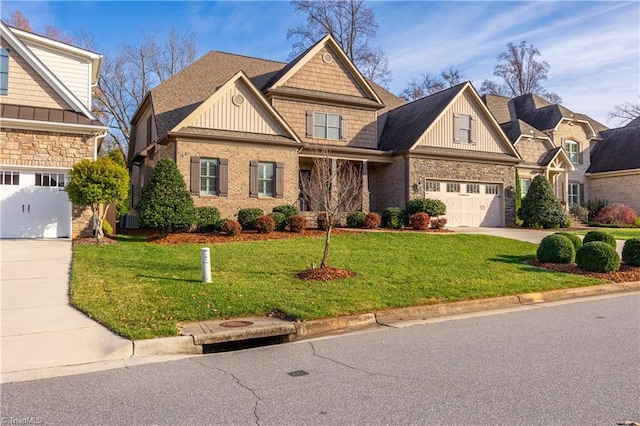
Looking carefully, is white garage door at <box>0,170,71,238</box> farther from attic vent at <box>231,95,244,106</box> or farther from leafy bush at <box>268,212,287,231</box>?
leafy bush at <box>268,212,287,231</box>

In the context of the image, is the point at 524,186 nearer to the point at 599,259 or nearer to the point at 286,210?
the point at 286,210

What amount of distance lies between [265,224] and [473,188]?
12618 millimetres

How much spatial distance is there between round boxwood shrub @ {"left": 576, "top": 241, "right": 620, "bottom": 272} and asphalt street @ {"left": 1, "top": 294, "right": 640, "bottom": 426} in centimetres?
579

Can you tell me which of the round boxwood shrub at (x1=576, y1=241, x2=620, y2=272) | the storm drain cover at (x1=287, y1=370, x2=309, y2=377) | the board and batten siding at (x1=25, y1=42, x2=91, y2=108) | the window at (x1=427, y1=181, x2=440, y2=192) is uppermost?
the board and batten siding at (x1=25, y1=42, x2=91, y2=108)

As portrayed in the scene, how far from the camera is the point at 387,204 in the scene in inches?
995

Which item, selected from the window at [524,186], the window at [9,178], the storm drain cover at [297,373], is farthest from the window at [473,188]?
the storm drain cover at [297,373]

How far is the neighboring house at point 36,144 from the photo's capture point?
1664 centimetres

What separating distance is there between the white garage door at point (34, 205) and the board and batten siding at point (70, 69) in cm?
411

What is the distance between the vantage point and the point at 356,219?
2155 cm

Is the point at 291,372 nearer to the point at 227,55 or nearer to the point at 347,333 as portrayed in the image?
the point at 347,333

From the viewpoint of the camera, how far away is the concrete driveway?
6.12 metres

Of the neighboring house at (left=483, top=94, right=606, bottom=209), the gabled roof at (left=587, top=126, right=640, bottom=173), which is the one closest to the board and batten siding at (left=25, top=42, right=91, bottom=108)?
the neighboring house at (left=483, top=94, right=606, bottom=209)

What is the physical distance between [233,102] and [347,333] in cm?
1486

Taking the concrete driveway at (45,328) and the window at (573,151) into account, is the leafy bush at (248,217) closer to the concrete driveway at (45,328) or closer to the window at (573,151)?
the concrete driveway at (45,328)
